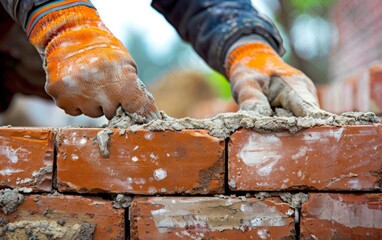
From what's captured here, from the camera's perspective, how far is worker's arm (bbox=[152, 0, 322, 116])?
1.78 meters

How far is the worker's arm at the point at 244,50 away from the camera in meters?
1.78

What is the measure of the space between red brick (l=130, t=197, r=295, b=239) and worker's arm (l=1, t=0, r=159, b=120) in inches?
11.5

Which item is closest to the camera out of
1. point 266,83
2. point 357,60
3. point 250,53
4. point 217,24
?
point 266,83

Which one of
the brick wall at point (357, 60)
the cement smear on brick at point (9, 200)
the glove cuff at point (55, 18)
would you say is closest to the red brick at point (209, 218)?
the cement smear on brick at point (9, 200)

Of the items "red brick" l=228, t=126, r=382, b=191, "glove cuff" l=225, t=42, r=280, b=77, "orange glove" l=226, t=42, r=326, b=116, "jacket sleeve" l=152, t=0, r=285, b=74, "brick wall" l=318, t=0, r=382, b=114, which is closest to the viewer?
"red brick" l=228, t=126, r=382, b=191

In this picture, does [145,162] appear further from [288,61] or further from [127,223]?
[288,61]

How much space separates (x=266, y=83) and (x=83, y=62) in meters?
0.73

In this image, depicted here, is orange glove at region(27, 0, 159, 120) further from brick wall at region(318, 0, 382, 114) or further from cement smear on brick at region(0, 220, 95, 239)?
brick wall at region(318, 0, 382, 114)

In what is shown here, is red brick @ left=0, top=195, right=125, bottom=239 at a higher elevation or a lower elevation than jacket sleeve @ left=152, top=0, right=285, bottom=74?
lower

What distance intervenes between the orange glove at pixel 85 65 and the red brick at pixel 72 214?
0.98ft

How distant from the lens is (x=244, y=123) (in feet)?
4.70

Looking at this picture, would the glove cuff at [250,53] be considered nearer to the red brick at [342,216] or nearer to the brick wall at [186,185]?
the brick wall at [186,185]

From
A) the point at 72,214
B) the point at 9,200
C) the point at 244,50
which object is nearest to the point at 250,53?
the point at 244,50

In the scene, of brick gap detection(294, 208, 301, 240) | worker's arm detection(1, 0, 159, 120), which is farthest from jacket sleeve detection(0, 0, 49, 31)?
brick gap detection(294, 208, 301, 240)
